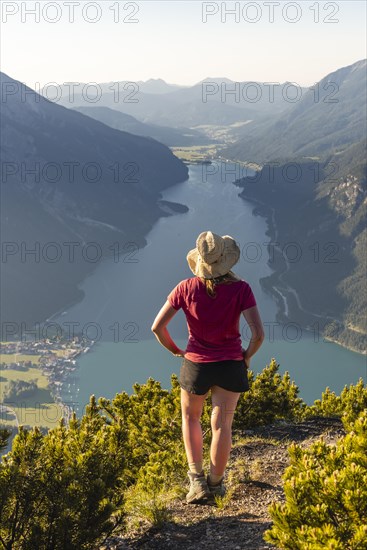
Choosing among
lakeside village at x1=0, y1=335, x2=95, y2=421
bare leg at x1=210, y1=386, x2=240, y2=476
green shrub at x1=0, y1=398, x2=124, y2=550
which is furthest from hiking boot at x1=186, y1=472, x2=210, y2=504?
lakeside village at x1=0, y1=335, x2=95, y2=421

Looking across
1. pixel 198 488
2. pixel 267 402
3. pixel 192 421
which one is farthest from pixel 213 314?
pixel 267 402

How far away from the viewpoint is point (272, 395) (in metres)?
16.9

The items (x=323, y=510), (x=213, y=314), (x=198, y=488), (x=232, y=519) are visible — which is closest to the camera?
(x=323, y=510)

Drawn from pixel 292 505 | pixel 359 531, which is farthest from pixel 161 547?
pixel 359 531

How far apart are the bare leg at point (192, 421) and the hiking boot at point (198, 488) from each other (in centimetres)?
23

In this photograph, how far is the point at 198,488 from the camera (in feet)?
23.8

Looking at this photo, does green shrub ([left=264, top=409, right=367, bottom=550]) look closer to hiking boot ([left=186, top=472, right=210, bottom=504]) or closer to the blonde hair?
the blonde hair

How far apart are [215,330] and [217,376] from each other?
1.92 feet

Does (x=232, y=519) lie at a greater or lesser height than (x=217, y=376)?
lesser

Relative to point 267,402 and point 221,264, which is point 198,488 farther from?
point 267,402

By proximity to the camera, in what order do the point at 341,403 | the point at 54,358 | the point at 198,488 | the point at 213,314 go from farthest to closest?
the point at 54,358, the point at 341,403, the point at 198,488, the point at 213,314

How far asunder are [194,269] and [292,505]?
3.07 m

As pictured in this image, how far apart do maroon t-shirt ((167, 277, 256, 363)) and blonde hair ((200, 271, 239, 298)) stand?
0.13 feet

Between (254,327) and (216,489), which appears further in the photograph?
(216,489)
